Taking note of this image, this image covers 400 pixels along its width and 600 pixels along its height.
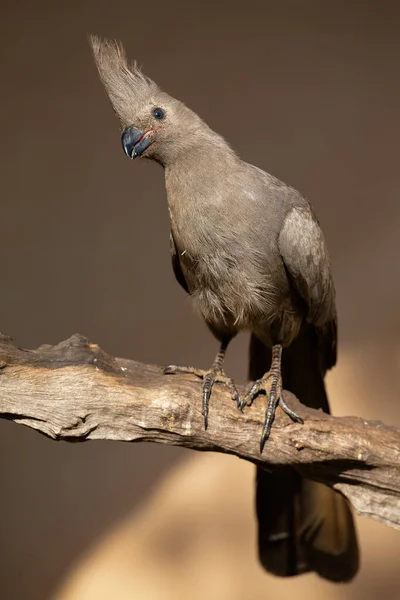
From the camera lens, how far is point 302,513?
2.79 m

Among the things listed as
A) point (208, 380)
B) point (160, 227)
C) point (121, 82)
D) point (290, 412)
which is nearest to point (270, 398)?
point (290, 412)

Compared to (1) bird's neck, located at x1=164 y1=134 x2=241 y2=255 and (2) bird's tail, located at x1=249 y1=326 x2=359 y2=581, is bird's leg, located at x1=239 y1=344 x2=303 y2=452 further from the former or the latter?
(1) bird's neck, located at x1=164 y1=134 x2=241 y2=255

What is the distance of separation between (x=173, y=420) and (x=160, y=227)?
1.67 meters

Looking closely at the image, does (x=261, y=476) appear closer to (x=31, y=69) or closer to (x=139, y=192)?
(x=139, y=192)

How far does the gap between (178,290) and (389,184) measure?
1.30 metres

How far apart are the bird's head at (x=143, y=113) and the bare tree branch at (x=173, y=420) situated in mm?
733

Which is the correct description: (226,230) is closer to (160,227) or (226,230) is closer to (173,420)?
(173,420)

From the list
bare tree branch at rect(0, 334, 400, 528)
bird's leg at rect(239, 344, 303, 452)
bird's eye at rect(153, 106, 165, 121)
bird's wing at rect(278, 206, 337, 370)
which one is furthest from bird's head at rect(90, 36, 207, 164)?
bird's leg at rect(239, 344, 303, 452)

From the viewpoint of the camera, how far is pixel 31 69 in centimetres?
338

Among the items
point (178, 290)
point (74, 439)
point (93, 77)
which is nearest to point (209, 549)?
point (178, 290)

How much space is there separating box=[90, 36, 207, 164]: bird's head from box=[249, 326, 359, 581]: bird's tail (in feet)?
3.27

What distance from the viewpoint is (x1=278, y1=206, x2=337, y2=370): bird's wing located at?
226 cm

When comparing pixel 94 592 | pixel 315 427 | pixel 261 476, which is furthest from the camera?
pixel 94 592

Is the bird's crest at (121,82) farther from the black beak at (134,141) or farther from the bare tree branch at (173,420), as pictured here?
the bare tree branch at (173,420)
